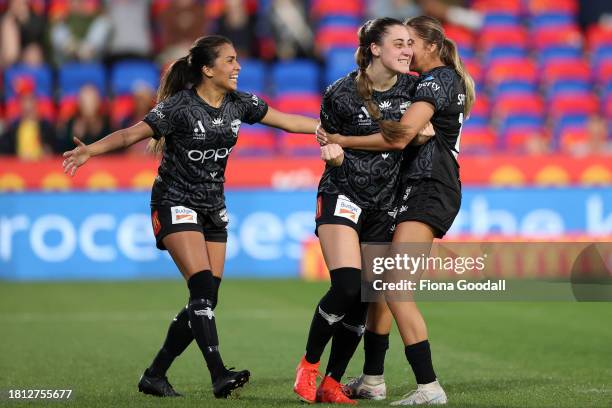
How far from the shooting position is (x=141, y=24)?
18609 mm

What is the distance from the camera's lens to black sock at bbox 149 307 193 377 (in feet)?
24.0

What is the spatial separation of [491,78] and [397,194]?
522 inches

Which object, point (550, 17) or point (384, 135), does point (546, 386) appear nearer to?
point (384, 135)

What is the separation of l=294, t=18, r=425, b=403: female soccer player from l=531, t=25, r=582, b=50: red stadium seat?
1419cm

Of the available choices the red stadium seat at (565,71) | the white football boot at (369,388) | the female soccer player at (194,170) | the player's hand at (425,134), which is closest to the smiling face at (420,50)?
the player's hand at (425,134)

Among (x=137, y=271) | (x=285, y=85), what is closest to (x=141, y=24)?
(x=285, y=85)

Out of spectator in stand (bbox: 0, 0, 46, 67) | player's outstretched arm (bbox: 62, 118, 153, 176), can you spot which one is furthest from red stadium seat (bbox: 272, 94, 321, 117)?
player's outstretched arm (bbox: 62, 118, 153, 176)

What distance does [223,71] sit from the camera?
7293mm

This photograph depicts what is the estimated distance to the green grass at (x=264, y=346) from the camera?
7145 mm

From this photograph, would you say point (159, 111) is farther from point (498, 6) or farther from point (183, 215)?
point (498, 6)

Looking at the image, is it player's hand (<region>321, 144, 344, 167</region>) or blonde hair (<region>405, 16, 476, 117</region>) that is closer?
player's hand (<region>321, 144, 344, 167</region>)

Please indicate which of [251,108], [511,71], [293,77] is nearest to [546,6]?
[511,71]

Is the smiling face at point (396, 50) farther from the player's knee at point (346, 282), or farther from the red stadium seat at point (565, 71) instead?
the red stadium seat at point (565, 71)

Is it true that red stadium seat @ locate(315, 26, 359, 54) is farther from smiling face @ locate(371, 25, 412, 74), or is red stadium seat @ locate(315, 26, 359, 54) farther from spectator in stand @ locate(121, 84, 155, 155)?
smiling face @ locate(371, 25, 412, 74)
